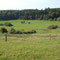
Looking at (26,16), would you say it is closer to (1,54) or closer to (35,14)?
(35,14)

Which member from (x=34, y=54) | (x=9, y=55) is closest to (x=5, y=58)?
(x=9, y=55)

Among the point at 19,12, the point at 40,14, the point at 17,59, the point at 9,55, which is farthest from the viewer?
the point at 19,12

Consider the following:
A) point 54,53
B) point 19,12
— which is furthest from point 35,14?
point 54,53

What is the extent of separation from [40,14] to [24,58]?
304 ft

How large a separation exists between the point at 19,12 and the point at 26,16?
35.2 feet

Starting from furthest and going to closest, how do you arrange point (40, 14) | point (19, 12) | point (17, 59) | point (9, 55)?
point (19, 12), point (40, 14), point (9, 55), point (17, 59)

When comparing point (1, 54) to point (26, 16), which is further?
point (26, 16)

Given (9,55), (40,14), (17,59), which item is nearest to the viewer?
(17,59)

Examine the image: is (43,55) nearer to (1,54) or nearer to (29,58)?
(29,58)

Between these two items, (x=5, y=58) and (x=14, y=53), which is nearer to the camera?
(x=5, y=58)

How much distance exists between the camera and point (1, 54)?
930cm

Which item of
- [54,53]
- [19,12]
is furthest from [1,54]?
[19,12]

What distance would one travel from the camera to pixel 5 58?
339 inches

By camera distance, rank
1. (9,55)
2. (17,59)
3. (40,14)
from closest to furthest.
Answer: (17,59) → (9,55) → (40,14)
